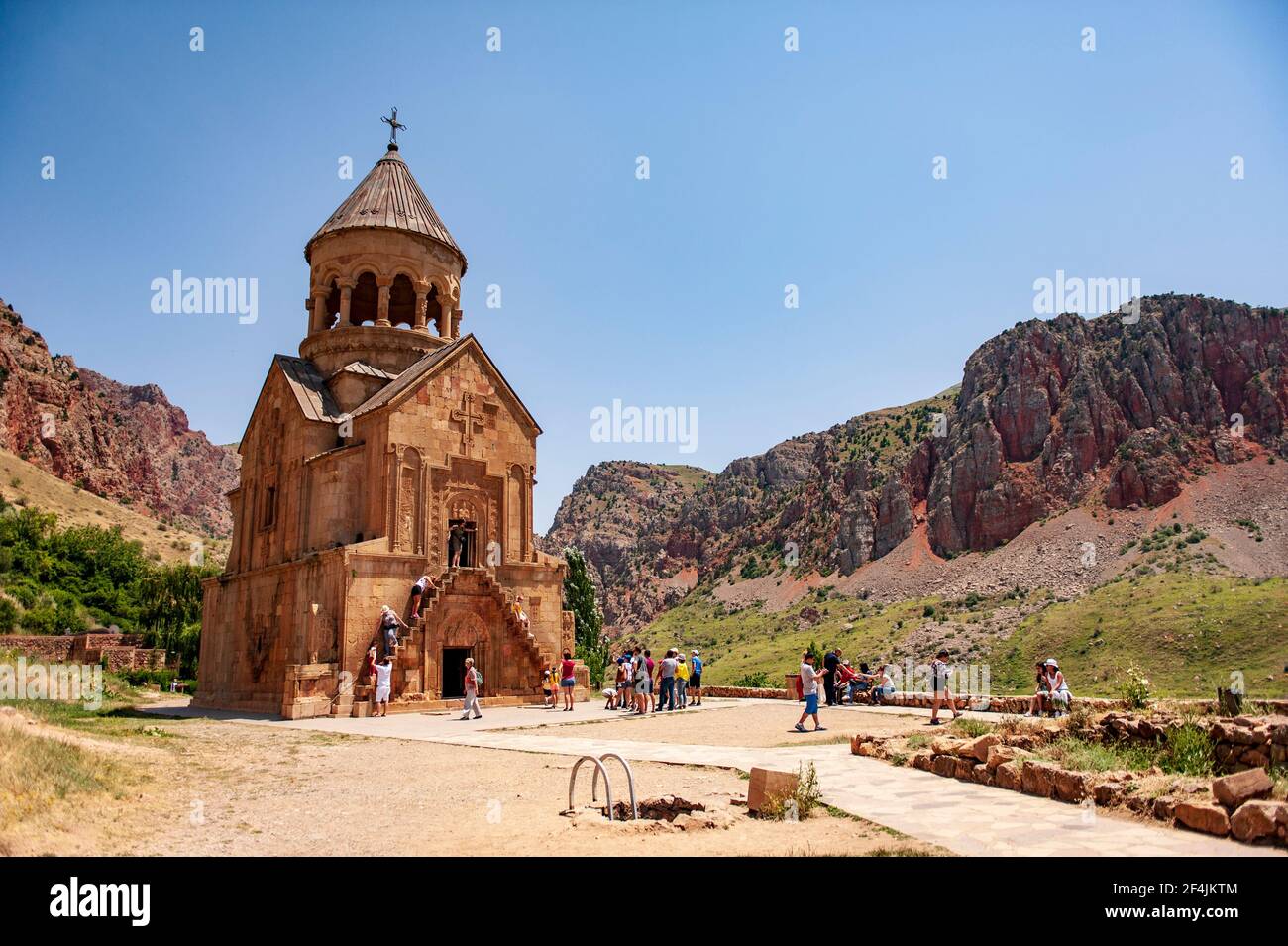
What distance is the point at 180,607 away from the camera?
167ft

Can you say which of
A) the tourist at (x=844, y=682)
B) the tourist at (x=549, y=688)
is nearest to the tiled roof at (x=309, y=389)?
the tourist at (x=549, y=688)

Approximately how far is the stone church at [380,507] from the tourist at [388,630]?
23 centimetres

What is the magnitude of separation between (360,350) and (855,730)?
20.5m

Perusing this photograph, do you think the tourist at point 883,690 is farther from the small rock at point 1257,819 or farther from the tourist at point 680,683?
the small rock at point 1257,819

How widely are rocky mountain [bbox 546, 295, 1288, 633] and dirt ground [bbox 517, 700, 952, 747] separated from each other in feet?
242

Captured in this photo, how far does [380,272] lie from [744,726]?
65.3 feet

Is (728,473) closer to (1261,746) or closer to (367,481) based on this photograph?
(367,481)

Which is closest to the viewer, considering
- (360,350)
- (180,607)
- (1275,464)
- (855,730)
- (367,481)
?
(855,730)

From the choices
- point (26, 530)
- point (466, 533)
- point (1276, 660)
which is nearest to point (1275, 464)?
point (1276, 660)

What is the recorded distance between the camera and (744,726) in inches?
700

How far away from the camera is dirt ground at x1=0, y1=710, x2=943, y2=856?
710cm

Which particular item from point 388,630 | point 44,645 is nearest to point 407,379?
point 388,630

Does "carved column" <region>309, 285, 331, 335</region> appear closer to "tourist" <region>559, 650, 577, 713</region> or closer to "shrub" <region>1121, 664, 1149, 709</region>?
"tourist" <region>559, 650, 577, 713</region>

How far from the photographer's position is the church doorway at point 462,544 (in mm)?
26361
